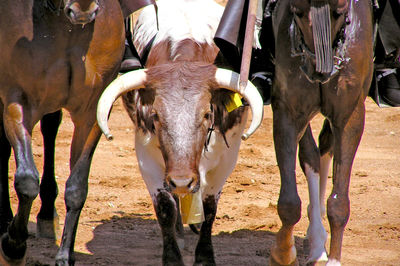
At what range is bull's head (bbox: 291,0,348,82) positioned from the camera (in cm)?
476

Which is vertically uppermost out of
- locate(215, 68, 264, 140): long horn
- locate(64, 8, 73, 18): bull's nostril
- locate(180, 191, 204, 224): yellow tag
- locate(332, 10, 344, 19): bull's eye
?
locate(332, 10, 344, 19): bull's eye

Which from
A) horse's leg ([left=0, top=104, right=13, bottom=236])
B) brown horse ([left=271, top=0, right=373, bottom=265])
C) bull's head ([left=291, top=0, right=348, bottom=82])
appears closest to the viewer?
bull's head ([left=291, top=0, right=348, bottom=82])

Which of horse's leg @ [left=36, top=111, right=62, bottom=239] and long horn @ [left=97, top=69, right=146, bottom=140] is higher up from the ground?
long horn @ [left=97, top=69, right=146, bottom=140]

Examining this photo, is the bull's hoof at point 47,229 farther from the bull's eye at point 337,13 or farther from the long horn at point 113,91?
the bull's eye at point 337,13

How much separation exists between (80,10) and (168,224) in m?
1.69

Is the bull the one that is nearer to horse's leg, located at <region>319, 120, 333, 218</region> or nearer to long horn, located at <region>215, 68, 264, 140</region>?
long horn, located at <region>215, 68, 264, 140</region>

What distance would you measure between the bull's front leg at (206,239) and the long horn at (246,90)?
120 centimetres

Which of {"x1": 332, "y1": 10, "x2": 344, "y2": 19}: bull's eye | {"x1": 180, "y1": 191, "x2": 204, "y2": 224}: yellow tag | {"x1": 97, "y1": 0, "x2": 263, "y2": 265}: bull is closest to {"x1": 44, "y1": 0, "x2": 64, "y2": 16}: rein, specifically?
{"x1": 97, "y1": 0, "x2": 263, "y2": 265}: bull

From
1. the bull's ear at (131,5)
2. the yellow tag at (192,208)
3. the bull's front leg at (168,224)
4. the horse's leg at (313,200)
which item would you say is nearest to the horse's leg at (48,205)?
the bull's front leg at (168,224)

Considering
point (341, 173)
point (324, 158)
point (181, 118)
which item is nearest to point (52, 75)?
point (181, 118)

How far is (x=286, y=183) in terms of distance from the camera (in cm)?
536

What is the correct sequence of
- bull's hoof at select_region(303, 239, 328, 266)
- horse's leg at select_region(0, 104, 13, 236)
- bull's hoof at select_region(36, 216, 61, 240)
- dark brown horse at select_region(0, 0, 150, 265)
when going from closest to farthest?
dark brown horse at select_region(0, 0, 150, 265) < bull's hoof at select_region(303, 239, 328, 266) < horse's leg at select_region(0, 104, 13, 236) < bull's hoof at select_region(36, 216, 61, 240)

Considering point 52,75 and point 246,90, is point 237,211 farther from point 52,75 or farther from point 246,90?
point 52,75

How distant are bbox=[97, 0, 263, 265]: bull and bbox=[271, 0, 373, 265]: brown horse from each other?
0.35 metres
